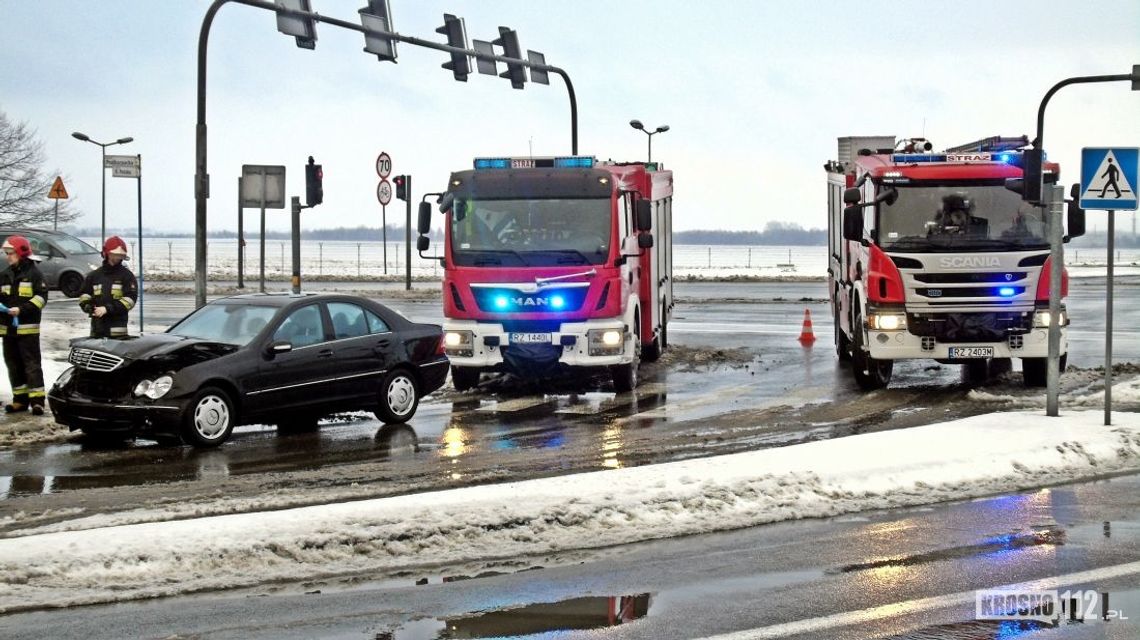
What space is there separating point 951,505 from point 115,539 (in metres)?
5.58

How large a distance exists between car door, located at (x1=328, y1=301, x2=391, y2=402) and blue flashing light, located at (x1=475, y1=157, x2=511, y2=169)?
3.26m

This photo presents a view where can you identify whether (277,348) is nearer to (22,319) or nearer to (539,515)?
(22,319)

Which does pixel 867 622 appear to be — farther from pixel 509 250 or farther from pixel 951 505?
pixel 509 250

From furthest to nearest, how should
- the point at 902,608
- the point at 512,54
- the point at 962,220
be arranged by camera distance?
the point at 512,54 < the point at 962,220 < the point at 902,608

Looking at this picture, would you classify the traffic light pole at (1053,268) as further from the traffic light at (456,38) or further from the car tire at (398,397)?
the traffic light at (456,38)

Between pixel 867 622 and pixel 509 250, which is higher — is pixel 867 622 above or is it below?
below

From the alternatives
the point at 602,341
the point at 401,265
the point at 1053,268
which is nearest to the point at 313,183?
the point at 602,341

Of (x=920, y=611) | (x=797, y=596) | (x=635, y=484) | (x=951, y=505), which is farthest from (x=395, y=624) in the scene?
(x=951, y=505)

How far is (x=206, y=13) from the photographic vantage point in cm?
1842

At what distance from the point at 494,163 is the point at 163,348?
574cm

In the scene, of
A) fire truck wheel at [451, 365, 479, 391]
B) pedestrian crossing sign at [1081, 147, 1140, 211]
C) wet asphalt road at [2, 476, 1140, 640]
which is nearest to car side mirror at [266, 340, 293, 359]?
fire truck wheel at [451, 365, 479, 391]

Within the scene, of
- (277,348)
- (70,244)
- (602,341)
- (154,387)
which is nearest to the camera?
(154,387)

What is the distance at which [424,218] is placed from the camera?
1741cm

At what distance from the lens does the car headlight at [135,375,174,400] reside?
12664mm
